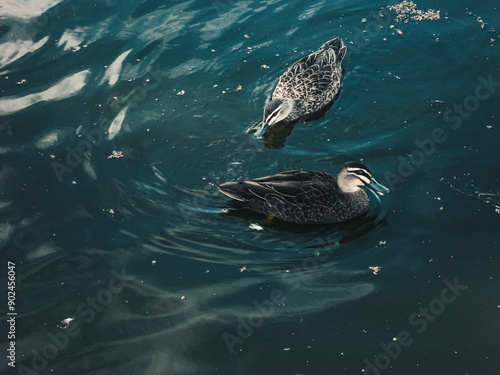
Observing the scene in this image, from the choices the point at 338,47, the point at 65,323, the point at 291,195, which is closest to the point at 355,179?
the point at 291,195

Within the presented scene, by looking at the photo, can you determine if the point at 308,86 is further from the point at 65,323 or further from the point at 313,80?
the point at 65,323

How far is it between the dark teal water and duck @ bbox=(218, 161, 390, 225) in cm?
19

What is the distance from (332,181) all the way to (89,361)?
134 inches

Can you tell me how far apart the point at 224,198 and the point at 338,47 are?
3.65 metres

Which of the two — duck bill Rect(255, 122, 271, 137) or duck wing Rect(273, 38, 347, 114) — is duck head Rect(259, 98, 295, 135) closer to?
duck bill Rect(255, 122, 271, 137)

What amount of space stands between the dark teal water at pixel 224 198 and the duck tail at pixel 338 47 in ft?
0.90

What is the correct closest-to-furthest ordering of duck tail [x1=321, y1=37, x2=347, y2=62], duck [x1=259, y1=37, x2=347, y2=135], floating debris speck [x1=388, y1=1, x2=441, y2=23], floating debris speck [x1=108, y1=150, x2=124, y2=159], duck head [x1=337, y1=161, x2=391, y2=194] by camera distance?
duck head [x1=337, y1=161, x2=391, y2=194] < floating debris speck [x1=108, y1=150, x2=124, y2=159] < duck [x1=259, y1=37, x2=347, y2=135] < duck tail [x1=321, y1=37, x2=347, y2=62] < floating debris speck [x1=388, y1=1, x2=441, y2=23]

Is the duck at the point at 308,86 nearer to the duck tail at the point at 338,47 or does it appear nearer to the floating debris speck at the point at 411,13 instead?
the duck tail at the point at 338,47

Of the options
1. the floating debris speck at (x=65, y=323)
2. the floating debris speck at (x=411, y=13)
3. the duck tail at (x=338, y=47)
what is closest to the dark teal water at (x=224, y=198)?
the floating debris speck at (x=65, y=323)

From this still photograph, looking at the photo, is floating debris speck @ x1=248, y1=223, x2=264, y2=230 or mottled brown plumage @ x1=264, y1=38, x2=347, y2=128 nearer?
floating debris speck @ x1=248, y1=223, x2=264, y2=230

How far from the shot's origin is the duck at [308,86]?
8.55 meters

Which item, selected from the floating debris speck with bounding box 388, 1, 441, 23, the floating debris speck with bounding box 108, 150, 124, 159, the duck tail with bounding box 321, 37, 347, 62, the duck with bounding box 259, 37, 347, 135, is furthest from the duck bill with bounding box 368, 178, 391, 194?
the floating debris speck with bounding box 388, 1, 441, 23

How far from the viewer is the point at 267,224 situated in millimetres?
6805

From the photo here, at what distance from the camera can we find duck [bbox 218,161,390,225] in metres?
6.65
